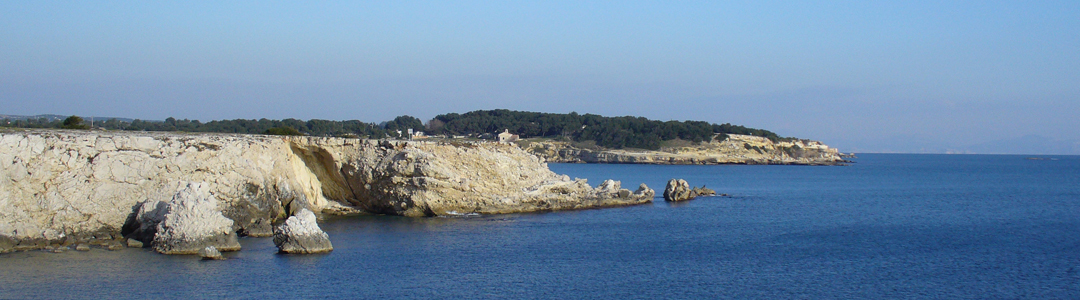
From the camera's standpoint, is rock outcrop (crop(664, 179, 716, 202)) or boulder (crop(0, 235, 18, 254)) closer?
boulder (crop(0, 235, 18, 254))

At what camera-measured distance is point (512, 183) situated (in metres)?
31.2

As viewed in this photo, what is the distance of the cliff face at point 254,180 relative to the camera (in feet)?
65.1

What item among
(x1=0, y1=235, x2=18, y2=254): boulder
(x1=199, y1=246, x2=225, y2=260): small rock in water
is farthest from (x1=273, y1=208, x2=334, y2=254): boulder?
(x1=0, y1=235, x2=18, y2=254): boulder

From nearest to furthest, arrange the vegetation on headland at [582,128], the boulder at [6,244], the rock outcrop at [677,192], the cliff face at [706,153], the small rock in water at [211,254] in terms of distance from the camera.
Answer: the small rock in water at [211,254], the boulder at [6,244], the rock outcrop at [677,192], the cliff face at [706,153], the vegetation on headland at [582,128]

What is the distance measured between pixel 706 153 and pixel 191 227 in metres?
89.0

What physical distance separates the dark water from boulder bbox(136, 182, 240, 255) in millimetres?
468

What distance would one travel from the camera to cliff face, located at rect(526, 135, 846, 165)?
101 meters

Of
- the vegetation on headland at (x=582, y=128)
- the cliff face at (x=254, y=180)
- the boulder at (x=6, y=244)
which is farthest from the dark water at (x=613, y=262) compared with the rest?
the vegetation on headland at (x=582, y=128)

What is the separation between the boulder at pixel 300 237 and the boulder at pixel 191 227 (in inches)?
52.8

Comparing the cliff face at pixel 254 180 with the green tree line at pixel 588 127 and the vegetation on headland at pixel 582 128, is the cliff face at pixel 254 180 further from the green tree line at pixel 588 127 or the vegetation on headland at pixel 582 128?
the green tree line at pixel 588 127

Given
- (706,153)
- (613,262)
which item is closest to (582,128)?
(706,153)

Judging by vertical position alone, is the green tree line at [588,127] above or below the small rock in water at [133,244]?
above

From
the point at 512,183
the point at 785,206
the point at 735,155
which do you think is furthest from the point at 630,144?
the point at 512,183

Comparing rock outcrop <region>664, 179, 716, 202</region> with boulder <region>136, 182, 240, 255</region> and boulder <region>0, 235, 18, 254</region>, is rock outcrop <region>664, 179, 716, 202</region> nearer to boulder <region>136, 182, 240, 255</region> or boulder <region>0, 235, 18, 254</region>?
boulder <region>136, 182, 240, 255</region>
